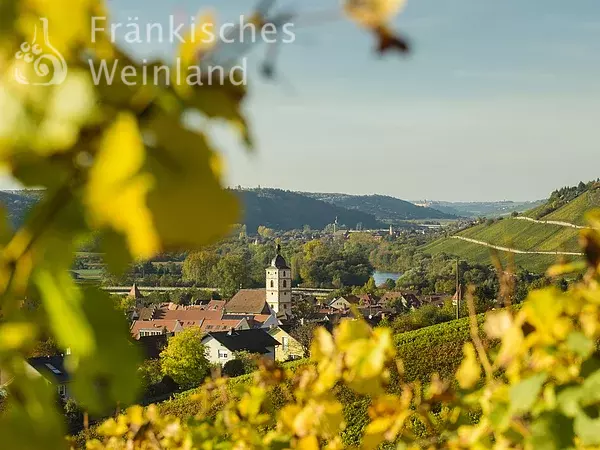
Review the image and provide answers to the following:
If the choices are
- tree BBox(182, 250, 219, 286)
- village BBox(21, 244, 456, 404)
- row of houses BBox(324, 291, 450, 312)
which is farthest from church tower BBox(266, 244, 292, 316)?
tree BBox(182, 250, 219, 286)

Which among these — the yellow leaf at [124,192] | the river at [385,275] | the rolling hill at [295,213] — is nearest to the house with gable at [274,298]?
the river at [385,275]

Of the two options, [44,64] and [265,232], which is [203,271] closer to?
[265,232]

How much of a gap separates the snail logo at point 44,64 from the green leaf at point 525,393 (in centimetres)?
66

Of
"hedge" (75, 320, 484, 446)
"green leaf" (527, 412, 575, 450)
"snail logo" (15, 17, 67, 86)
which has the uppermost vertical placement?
"snail logo" (15, 17, 67, 86)

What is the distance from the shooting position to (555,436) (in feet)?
2.60

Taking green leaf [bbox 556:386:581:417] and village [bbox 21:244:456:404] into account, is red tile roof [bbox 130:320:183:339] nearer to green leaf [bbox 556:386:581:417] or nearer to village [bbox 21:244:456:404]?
village [bbox 21:244:456:404]

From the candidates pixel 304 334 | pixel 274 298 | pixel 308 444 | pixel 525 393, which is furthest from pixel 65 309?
pixel 274 298

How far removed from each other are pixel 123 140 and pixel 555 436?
2.28 feet

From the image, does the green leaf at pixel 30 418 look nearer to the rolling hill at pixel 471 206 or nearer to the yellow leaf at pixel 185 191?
the yellow leaf at pixel 185 191

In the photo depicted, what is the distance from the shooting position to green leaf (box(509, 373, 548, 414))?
0.78 meters

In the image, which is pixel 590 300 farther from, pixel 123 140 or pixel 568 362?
pixel 123 140

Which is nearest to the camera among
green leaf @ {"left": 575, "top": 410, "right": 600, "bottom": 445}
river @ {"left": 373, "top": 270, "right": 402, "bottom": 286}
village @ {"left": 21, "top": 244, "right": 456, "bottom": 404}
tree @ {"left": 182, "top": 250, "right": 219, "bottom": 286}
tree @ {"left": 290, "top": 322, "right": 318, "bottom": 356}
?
green leaf @ {"left": 575, "top": 410, "right": 600, "bottom": 445}

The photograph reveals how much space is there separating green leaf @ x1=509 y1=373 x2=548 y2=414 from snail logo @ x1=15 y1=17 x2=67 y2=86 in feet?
2.17

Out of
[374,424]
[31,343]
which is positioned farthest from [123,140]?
[374,424]
